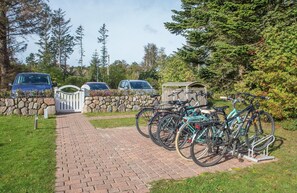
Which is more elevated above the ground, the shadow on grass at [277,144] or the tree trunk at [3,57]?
the tree trunk at [3,57]

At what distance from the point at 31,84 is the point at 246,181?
10.2 metres

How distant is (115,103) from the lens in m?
11.5

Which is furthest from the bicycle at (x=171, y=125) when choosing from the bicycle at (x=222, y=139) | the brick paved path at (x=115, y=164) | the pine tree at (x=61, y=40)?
the pine tree at (x=61, y=40)

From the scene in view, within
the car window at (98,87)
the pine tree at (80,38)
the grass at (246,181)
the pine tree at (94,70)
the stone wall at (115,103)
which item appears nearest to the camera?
the grass at (246,181)

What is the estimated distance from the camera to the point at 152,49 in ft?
142

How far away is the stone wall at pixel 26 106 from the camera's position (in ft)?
31.6

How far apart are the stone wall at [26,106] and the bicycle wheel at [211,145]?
24.1 feet

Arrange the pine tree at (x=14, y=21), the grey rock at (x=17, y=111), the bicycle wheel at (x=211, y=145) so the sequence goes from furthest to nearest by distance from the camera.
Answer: the pine tree at (x=14, y=21) < the grey rock at (x=17, y=111) < the bicycle wheel at (x=211, y=145)

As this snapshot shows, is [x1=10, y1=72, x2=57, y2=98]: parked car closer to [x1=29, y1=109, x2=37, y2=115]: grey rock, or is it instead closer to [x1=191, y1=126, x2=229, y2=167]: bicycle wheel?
[x1=29, y1=109, x2=37, y2=115]: grey rock

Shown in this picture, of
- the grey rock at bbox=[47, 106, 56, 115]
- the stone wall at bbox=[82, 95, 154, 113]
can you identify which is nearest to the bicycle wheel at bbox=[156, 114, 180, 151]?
the grey rock at bbox=[47, 106, 56, 115]

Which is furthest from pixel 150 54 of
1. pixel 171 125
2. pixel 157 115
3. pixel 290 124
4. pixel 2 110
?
pixel 171 125

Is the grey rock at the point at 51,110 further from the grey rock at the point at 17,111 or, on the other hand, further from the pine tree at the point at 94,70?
the pine tree at the point at 94,70

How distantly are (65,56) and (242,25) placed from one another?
2960cm

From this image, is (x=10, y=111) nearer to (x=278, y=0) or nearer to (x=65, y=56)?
(x=278, y=0)
